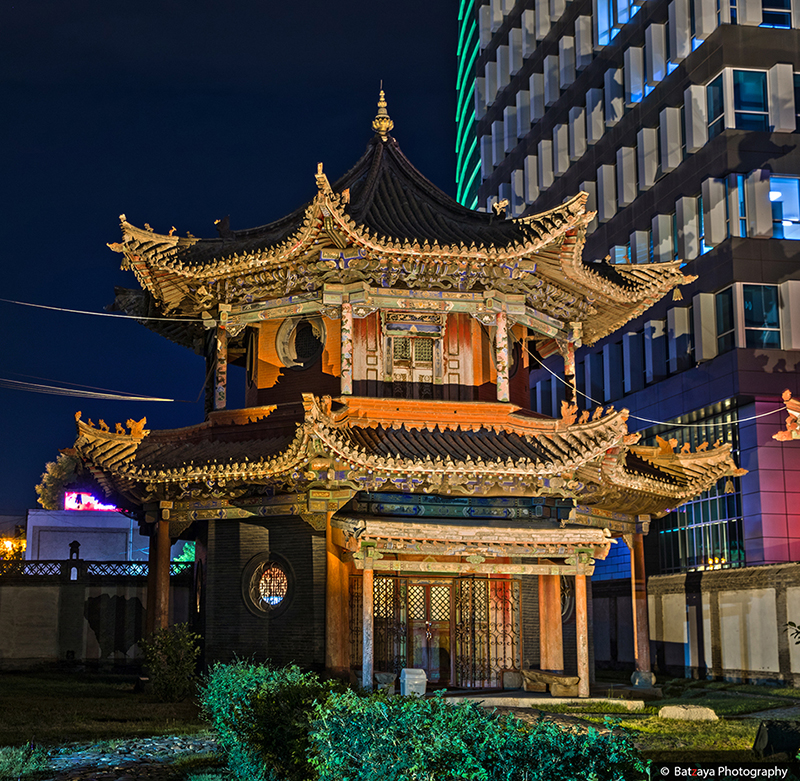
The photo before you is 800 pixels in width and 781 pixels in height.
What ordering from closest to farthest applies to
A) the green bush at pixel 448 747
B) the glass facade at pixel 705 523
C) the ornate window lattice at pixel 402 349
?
1. the green bush at pixel 448 747
2. the ornate window lattice at pixel 402 349
3. the glass facade at pixel 705 523

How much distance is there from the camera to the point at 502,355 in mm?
23453

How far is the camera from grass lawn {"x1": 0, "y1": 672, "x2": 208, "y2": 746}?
16547mm

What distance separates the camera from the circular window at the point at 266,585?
2227 centimetres

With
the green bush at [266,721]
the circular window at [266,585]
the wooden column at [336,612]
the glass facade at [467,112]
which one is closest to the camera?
the green bush at [266,721]

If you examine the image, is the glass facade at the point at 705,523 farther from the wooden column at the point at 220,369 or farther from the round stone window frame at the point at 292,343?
the wooden column at the point at 220,369

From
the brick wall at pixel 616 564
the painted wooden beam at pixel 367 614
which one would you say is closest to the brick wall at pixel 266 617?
the painted wooden beam at pixel 367 614

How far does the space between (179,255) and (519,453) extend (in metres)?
9.66

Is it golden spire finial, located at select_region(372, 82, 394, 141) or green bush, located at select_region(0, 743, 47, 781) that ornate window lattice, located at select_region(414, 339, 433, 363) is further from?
green bush, located at select_region(0, 743, 47, 781)

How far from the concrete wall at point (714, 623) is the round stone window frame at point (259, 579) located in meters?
14.6

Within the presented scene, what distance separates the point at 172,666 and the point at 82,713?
2585 mm

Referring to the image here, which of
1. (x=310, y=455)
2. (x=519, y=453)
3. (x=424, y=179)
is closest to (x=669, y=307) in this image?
(x=424, y=179)

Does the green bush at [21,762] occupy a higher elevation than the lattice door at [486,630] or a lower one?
lower

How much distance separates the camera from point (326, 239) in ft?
72.7

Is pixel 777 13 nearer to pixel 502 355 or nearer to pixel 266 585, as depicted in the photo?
pixel 502 355
